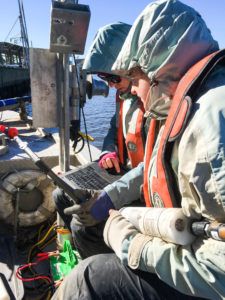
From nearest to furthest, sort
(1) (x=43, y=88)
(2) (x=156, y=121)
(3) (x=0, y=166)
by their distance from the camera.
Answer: (2) (x=156, y=121) < (1) (x=43, y=88) < (3) (x=0, y=166)

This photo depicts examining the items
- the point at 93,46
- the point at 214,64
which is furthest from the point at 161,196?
the point at 93,46

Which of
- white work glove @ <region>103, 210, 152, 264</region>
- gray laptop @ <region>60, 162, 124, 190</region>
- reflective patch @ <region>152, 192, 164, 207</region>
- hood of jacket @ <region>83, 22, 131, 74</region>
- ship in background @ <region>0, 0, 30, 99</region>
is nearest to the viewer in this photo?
white work glove @ <region>103, 210, 152, 264</region>

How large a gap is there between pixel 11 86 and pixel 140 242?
2805cm

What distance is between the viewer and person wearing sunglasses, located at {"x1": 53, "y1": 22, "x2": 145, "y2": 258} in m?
2.47

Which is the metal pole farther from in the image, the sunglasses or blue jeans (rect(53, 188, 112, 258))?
blue jeans (rect(53, 188, 112, 258))

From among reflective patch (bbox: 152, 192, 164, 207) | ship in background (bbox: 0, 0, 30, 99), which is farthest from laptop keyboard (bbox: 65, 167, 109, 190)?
ship in background (bbox: 0, 0, 30, 99)

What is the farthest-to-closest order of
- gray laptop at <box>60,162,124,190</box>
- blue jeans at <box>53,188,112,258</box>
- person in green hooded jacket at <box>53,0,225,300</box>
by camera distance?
gray laptop at <box>60,162,124,190</box>
blue jeans at <box>53,188,112,258</box>
person in green hooded jacket at <box>53,0,225,300</box>

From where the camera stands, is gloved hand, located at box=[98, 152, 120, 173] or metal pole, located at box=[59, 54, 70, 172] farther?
gloved hand, located at box=[98, 152, 120, 173]

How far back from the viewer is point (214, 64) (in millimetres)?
1422

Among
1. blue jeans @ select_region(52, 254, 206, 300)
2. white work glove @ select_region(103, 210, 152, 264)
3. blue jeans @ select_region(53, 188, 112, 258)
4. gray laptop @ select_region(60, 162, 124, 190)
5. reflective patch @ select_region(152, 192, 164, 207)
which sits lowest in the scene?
blue jeans @ select_region(53, 188, 112, 258)

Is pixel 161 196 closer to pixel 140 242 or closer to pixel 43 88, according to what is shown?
pixel 140 242

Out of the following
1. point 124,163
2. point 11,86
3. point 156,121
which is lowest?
point 11,86

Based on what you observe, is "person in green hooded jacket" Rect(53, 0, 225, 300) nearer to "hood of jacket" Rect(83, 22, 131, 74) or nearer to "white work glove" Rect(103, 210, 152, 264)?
"white work glove" Rect(103, 210, 152, 264)

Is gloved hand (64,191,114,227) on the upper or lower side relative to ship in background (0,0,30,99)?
upper
